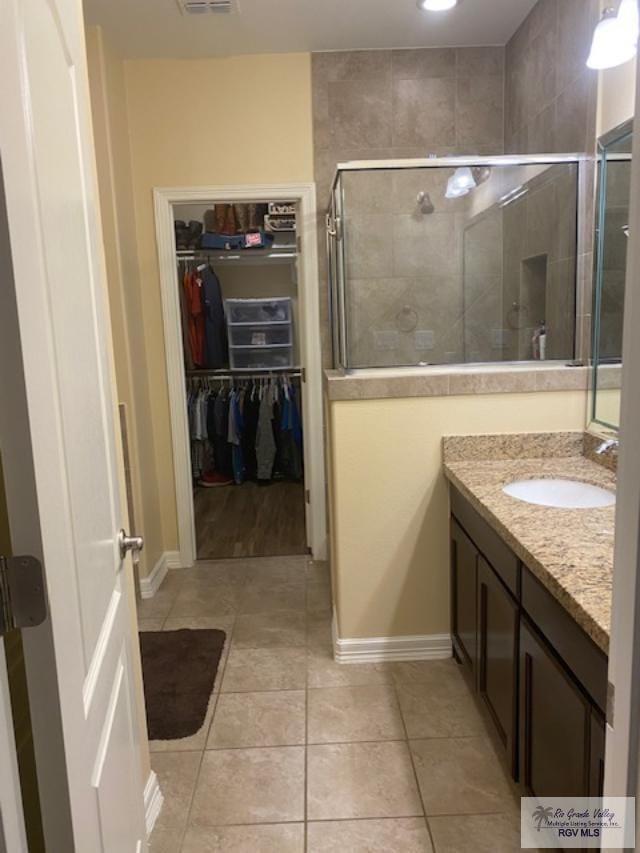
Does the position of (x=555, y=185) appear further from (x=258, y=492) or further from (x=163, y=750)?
(x=258, y=492)

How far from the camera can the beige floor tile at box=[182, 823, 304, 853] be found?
1.67 meters

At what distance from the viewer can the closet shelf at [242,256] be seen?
5008mm

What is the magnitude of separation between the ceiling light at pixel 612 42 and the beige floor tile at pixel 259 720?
8.23 feet

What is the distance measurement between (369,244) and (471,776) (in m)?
2.39

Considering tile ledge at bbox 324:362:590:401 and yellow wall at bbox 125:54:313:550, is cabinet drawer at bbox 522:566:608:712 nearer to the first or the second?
tile ledge at bbox 324:362:590:401

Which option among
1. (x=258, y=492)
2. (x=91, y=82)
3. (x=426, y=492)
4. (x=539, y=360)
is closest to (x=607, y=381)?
(x=539, y=360)

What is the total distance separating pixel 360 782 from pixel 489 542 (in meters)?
0.88

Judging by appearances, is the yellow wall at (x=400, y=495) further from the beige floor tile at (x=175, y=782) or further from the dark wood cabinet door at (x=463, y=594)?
the beige floor tile at (x=175, y=782)

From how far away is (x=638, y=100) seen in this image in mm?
680

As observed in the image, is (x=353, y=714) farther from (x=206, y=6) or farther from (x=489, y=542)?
(x=206, y=6)

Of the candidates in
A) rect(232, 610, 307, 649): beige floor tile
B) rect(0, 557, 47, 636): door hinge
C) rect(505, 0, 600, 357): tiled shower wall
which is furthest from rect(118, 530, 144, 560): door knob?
rect(505, 0, 600, 357): tiled shower wall

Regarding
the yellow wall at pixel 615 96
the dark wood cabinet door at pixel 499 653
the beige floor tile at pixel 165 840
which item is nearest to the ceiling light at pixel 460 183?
the yellow wall at pixel 615 96

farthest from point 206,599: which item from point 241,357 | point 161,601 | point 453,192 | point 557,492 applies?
point 241,357

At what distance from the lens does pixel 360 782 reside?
1.90m
